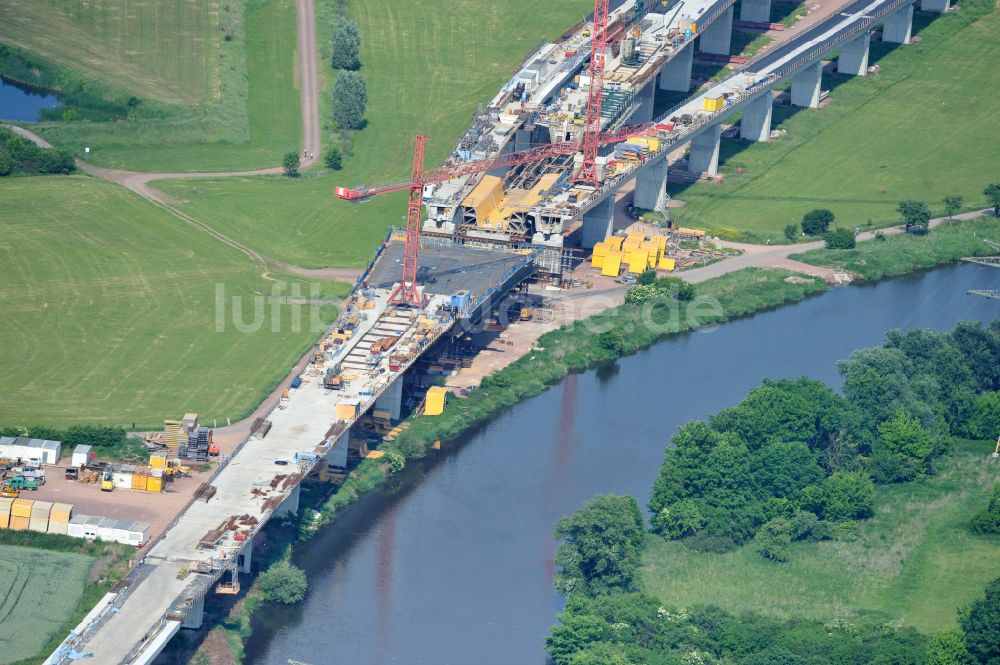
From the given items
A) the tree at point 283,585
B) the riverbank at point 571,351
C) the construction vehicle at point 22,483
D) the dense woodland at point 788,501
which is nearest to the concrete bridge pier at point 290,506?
the riverbank at point 571,351

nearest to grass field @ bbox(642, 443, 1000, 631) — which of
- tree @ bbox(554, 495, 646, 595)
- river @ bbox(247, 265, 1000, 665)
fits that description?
tree @ bbox(554, 495, 646, 595)

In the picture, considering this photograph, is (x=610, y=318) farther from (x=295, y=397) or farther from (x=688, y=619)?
(x=688, y=619)

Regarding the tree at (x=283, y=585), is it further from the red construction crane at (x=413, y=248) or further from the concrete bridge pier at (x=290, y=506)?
the red construction crane at (x=413, y=248)

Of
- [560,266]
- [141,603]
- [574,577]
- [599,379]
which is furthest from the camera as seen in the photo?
[560,266]

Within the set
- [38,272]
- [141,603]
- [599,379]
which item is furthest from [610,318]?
[141,603]

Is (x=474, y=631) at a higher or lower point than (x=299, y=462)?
lower
